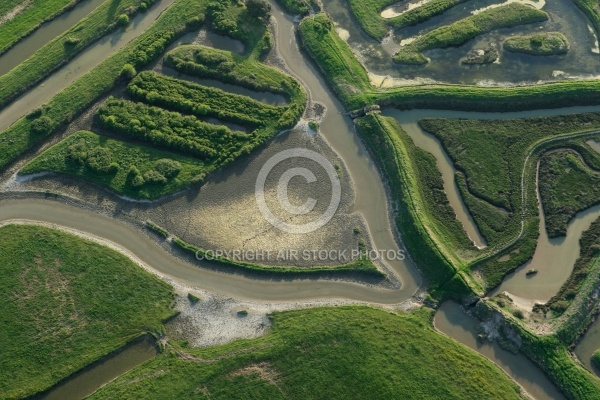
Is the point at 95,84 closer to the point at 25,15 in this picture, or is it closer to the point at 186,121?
the point at 186,121

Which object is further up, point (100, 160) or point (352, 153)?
point (100, 160)

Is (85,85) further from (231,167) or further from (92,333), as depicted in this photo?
(92,333)

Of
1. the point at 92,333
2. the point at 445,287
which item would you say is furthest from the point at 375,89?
the point at 92,333

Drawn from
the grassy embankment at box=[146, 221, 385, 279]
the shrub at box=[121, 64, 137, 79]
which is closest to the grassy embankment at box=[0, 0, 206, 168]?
the shrub at box=[121, 64, 137, 79]

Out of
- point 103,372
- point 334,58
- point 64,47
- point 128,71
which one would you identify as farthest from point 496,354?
point 64,47

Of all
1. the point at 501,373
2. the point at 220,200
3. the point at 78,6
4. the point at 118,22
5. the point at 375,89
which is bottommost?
the point at 501,373

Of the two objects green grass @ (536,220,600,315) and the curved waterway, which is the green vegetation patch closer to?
the curved waterway

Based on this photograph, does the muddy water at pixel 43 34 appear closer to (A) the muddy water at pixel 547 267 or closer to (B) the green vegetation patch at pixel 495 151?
(B) the green vegetation patch at pixel 495 151
